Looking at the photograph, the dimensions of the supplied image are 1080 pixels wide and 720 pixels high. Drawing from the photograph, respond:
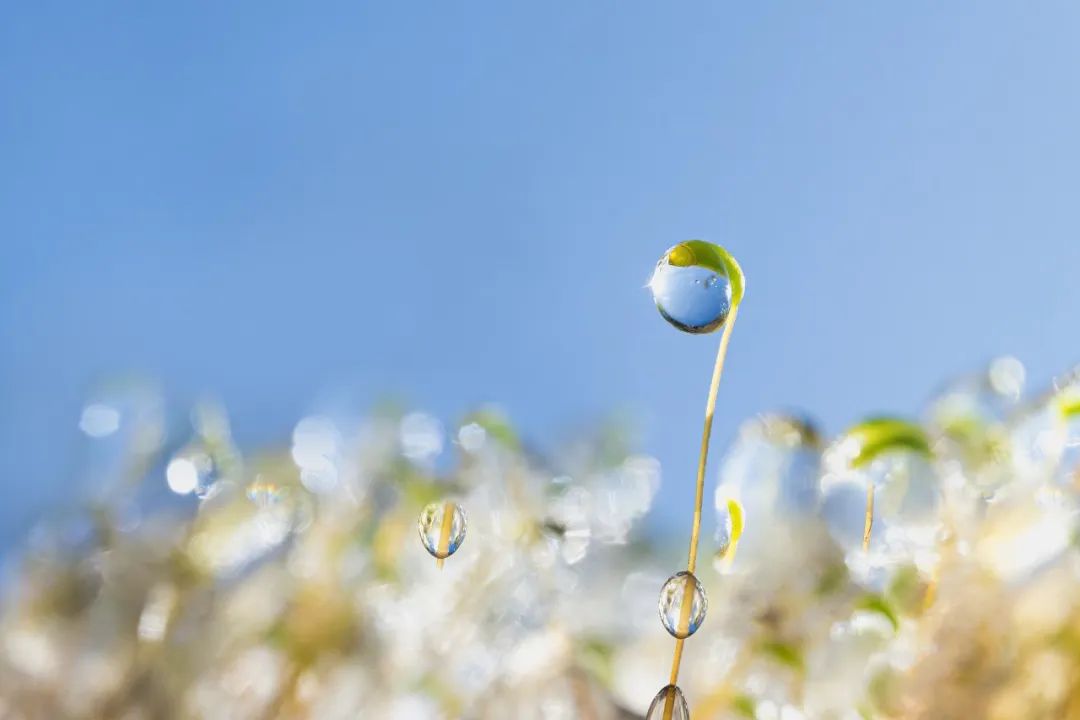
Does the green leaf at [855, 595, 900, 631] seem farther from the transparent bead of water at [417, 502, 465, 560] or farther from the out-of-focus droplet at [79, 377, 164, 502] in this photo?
the out-of-focus droplet at [79, 377, 164, 502]

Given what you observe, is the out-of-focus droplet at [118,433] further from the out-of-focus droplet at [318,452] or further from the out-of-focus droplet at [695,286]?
the out-of-focus droplet at [695,286]

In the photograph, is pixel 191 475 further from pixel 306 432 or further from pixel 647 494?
pixel 647 494

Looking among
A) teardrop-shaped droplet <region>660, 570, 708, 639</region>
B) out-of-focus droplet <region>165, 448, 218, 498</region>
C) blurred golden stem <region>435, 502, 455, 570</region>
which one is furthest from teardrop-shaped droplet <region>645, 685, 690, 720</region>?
out-of-focus droplet <region>165, 448, 218, 498</region>

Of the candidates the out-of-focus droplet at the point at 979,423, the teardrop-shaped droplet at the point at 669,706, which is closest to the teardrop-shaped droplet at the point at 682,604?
the teardrop-shaped droplet at the point at 669,706

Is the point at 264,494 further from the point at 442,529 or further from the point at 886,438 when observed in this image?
the point at 886,438

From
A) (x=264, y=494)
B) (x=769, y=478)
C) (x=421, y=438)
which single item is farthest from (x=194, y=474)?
(x=769, y=478)
